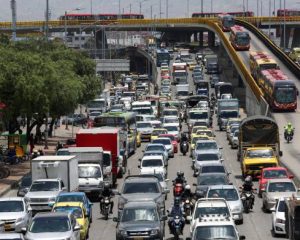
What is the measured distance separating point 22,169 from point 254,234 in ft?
87.4

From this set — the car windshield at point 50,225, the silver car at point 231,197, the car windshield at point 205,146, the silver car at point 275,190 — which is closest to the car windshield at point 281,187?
the silver car at point 275,190

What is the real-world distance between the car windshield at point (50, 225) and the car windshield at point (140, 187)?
7.48 meters

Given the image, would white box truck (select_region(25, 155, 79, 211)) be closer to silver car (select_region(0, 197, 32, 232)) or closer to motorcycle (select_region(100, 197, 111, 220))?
motorcycle (select_region(100, 197, 111, 220))

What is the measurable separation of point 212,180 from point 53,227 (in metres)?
13.4

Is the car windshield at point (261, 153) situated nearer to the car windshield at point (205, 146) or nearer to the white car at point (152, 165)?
the white car at point (152, 165)

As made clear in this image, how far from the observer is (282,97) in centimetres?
8738

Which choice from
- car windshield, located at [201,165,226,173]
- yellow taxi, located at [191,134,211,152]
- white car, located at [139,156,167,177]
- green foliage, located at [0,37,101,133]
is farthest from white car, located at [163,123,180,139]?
car windshield, located at [201,165,226,173]

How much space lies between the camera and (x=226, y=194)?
40344 mm

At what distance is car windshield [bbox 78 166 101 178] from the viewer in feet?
159

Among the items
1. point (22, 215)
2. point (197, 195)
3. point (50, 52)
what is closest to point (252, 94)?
point (50, 52)

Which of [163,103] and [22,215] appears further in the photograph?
[163,103]

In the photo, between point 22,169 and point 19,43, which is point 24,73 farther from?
point 19,43

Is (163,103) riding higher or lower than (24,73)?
lower

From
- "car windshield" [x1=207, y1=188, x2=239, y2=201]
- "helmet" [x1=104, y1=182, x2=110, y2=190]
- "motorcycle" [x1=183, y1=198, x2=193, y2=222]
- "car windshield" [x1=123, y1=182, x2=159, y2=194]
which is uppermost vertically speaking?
"car windshield" [x1=123, y1=182, x2=159, y2=194]
